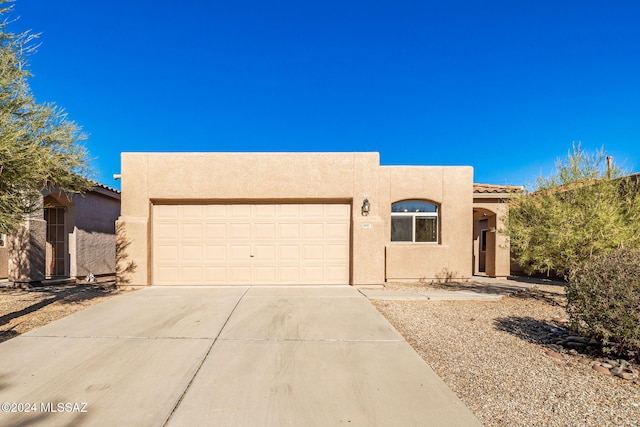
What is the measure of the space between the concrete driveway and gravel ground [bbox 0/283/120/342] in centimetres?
56

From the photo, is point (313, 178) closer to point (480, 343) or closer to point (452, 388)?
Result: point (480, 343)

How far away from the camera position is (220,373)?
12.8 feet

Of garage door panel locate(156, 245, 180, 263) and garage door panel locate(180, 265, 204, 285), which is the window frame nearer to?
garage door panel locate(180, 265, 204, 285)

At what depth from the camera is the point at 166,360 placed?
4258 millimetres

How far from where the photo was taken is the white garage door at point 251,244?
382 inches

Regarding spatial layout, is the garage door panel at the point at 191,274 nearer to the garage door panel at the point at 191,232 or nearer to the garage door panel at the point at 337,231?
the garage door panel at the point at 191,232

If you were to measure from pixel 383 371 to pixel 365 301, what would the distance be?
3732mm

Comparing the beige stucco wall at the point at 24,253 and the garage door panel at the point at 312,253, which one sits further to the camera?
the beige stucco wall at the point at 24,253

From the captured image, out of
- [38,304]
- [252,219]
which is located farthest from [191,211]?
[38,304]

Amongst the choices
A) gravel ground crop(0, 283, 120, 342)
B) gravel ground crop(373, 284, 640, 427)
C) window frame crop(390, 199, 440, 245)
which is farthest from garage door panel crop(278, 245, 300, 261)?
gravel ground crop(0, 283, 120, 342)

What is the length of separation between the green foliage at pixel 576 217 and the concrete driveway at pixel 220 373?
445cm

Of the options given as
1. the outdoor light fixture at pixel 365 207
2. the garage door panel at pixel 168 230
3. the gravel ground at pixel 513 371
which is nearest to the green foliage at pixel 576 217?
the gravel ground at pixel 513 371

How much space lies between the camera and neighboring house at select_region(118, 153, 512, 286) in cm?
956

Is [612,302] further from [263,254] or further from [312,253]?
[263,254]
